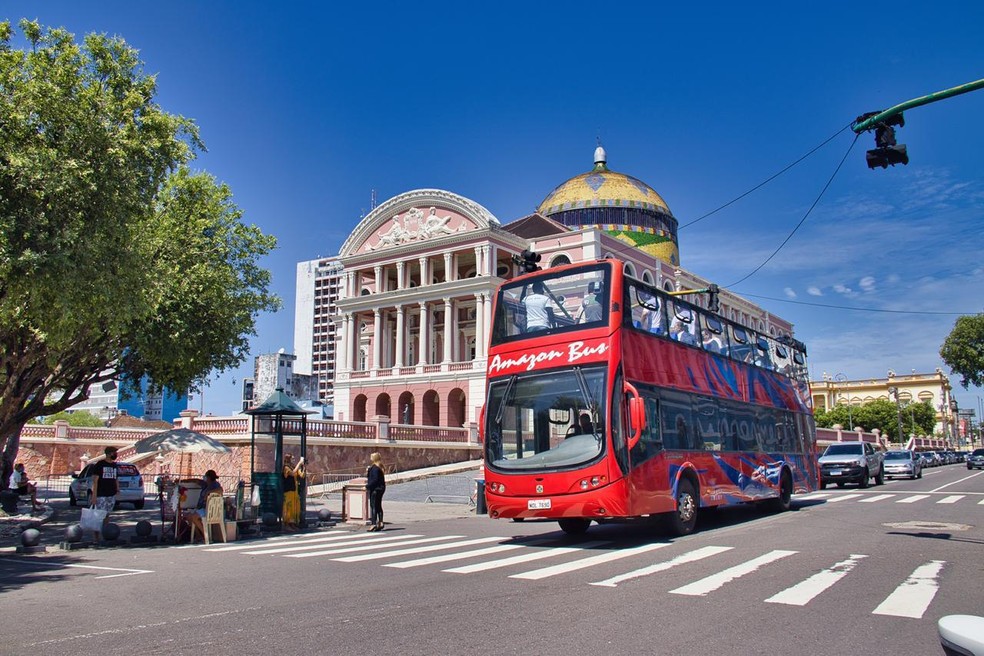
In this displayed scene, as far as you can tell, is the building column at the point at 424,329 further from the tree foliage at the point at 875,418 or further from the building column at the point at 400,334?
the tree foliage at the point at 875,418

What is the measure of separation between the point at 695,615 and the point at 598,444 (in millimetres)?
5295

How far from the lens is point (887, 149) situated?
12094 millimetres

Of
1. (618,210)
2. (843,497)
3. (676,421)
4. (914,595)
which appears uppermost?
(618,210)

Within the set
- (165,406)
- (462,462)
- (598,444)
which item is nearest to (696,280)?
(462,462)

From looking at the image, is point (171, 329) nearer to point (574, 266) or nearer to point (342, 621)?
point (574, 266)

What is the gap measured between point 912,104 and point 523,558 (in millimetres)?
8890

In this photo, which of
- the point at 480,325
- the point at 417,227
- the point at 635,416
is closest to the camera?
the point at 635,416

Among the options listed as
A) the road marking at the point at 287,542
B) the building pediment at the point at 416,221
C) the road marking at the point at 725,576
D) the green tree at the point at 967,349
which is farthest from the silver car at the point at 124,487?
the green tree at the point at 967,349

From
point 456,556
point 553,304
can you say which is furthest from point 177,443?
point 553,304

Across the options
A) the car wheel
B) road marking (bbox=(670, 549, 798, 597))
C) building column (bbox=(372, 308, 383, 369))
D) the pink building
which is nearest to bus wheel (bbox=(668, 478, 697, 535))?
road marking (bbox=(670, 549, 798, 597))

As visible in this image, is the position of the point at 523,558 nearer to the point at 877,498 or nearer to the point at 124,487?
the point at 877,498

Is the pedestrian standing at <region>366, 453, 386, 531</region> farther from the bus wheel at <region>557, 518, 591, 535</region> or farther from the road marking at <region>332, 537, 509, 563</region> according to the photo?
the bus wheel at <region>557, 518, 591, 535</region>

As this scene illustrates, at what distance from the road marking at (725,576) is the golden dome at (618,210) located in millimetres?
55270

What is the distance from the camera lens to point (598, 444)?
40.9 feet
